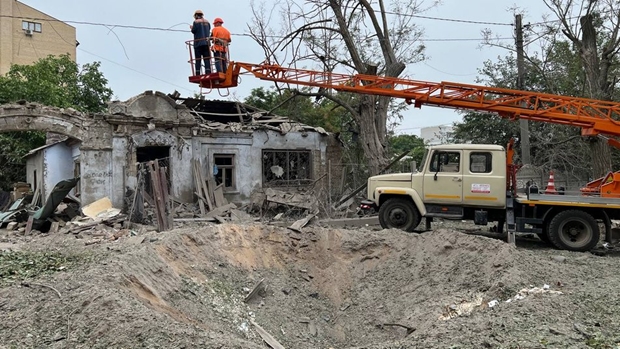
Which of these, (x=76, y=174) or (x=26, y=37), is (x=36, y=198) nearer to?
(x=76, y=174)

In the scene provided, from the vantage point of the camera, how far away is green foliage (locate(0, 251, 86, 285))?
6957 millimetres

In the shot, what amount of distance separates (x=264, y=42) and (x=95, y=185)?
27.2 ft

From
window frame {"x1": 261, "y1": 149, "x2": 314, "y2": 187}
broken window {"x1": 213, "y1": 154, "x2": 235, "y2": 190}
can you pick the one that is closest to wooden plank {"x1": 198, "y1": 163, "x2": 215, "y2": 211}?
broken window {"x1": 213, "y1": 154, "x2": 235, "y2": 190}

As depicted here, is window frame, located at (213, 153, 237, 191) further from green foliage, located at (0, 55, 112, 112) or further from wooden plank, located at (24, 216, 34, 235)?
green foliage, located at (0, 55, 112, 112)

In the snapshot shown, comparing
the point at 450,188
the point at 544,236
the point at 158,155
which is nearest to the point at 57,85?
the point at 158,155

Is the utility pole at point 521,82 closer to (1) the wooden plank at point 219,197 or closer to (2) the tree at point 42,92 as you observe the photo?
(1) the wooden plank at point 219,197

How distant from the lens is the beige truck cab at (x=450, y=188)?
36.1 ft

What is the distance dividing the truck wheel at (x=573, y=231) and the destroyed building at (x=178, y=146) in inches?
440

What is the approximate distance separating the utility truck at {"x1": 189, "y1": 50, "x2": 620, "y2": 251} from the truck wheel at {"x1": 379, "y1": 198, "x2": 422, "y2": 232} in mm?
24

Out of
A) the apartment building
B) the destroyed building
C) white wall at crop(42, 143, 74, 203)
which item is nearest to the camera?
the destroyed building

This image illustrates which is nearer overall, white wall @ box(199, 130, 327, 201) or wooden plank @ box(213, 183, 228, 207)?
wooden plank @ box(213, 183, 228, 207)

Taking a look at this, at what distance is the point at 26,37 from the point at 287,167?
27691 mm

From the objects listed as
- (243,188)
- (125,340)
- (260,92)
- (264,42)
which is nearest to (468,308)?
(125,340)

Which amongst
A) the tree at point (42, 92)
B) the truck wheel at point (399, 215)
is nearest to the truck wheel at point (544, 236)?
the truck wheel at point (399, 215)
